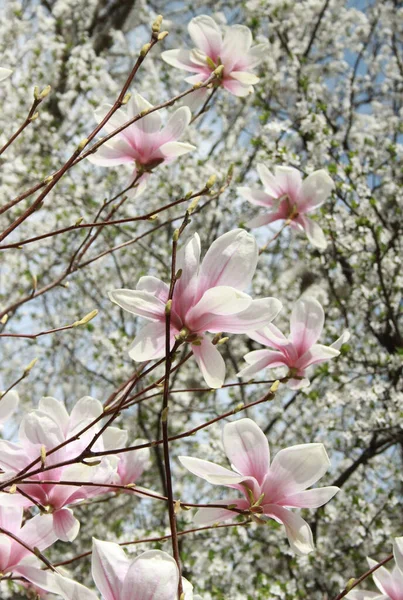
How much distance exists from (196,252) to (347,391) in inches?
99.7

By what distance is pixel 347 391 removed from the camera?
10.1ft

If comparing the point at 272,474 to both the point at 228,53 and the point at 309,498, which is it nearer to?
the point at 309,498

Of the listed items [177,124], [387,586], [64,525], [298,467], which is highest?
[177,124]

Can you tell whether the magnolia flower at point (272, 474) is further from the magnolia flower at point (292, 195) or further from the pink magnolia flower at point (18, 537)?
the magnolia flower at point (292, 195)

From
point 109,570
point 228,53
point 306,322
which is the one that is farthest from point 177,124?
point 109,570

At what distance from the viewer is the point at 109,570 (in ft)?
1.82

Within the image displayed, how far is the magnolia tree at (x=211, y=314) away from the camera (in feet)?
2.41

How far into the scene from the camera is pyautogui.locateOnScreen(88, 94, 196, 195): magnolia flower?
107 centimetres

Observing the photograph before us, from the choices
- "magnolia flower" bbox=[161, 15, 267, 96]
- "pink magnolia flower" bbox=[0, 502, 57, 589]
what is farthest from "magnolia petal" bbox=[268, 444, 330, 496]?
"magnolia flower" bbox=[161, 15, 267, 96]

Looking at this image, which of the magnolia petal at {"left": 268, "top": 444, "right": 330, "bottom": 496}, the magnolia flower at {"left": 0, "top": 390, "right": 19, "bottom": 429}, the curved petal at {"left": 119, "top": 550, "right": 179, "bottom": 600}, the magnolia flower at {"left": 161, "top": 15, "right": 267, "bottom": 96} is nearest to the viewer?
the curved petal at {"left": 119, "top": 550, "right": 179, "bottom": 600}

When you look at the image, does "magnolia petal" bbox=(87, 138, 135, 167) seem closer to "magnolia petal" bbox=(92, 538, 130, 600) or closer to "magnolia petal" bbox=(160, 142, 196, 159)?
"magnolia petal" bbox=(160, 142, 196, 159)

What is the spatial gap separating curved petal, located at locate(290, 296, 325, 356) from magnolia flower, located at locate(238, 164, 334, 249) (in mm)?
363

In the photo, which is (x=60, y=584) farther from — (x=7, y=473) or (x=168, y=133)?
(x=168, y=133)

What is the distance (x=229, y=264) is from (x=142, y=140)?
1.55 feet
